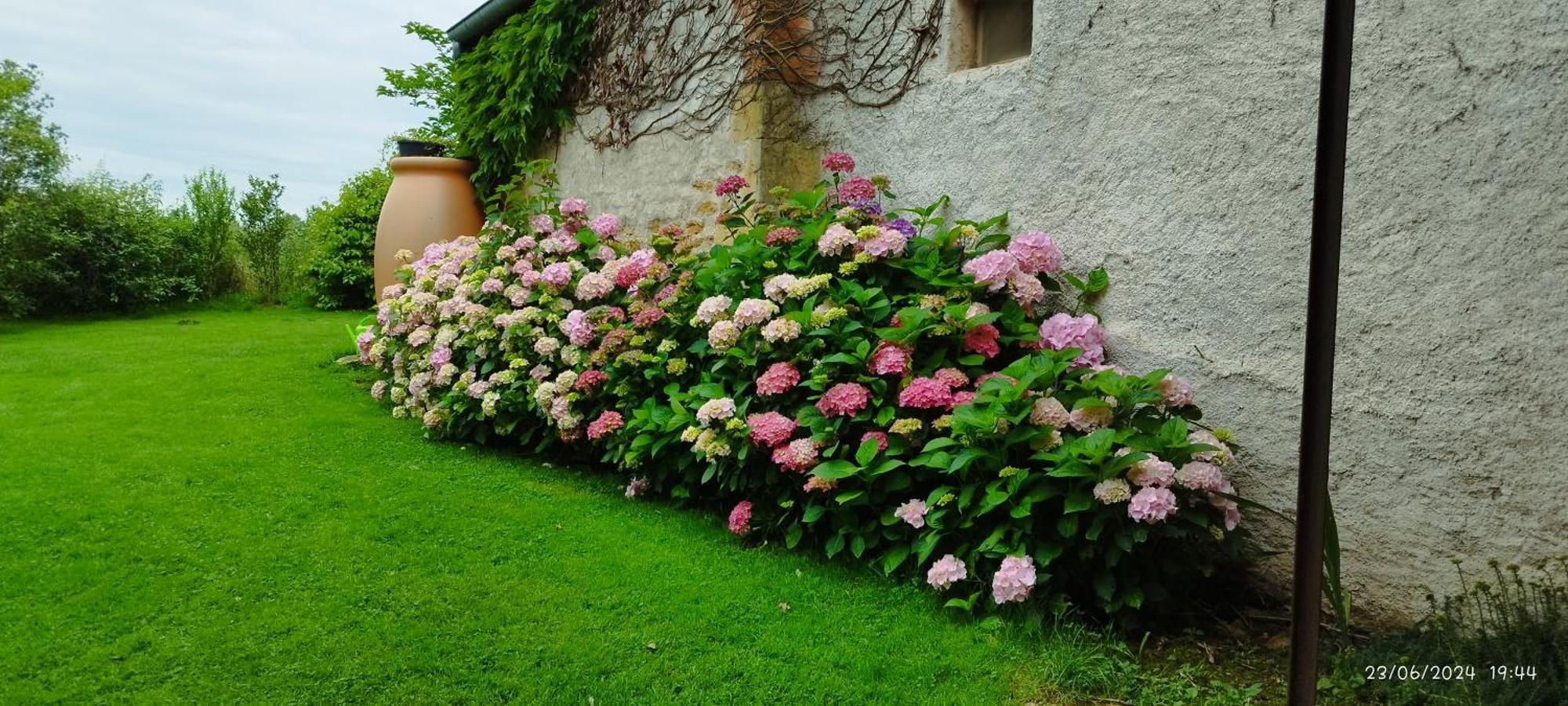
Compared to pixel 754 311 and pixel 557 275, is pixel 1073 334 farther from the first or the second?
pixel 557 275

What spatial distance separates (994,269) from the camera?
289 centimetres

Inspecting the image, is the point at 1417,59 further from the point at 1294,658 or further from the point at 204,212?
the point at 204,212

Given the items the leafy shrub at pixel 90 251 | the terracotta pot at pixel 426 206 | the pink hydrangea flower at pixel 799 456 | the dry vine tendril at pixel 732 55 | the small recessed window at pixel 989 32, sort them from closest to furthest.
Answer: the pink hydrangea flower at pixel 799 456
the small recessed window at pixel 989 32
the dry vine tendril at pixel 732 55
the terracotta pot at pixel 426 206
the leafy shrub at pixel 90 251

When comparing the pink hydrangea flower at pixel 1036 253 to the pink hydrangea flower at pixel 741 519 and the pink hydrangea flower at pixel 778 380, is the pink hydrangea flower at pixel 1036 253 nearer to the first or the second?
the pink hydrangea flower at pixel 778 380

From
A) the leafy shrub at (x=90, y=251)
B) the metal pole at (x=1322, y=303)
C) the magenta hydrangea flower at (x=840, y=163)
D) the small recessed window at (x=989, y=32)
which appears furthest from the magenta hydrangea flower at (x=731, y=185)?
the leafy shrub at (x=90, y=251)

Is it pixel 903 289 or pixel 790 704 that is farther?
pixel 903 289

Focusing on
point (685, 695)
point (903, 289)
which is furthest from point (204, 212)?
point (685, 695)

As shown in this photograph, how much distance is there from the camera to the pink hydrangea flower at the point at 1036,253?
301 centimetres

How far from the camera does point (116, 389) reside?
497cm

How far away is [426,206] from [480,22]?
1359mm

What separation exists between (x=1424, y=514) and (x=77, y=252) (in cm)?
1125

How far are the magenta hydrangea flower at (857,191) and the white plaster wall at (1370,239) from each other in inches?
30.0

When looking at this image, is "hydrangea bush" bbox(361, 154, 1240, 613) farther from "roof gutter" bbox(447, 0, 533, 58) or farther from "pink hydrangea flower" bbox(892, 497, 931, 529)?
"roof gutter" bbox(447, 0, 533, 58)

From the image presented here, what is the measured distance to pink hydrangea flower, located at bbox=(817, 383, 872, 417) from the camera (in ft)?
8.76
